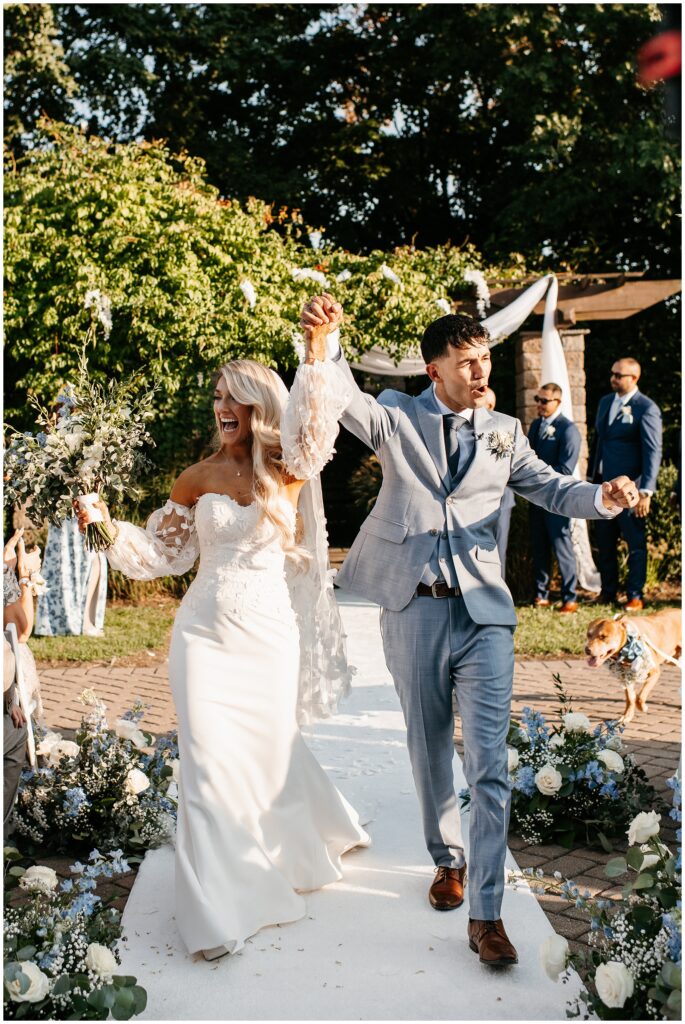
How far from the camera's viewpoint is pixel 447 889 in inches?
145

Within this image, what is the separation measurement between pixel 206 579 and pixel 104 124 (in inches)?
650

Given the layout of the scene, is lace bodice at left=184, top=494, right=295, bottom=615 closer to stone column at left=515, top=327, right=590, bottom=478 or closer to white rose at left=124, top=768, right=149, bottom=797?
white rose at left=124, top=768, right=149, bottom=797

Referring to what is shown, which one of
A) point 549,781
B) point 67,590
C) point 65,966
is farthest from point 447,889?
A: point 67,590

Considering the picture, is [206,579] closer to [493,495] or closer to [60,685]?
[493,495]

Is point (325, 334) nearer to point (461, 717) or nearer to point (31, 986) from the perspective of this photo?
point (461, 717)

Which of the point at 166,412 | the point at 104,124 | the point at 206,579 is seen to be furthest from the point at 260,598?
the point at 104,124

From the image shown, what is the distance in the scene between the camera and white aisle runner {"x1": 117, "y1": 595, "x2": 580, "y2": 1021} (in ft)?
9.93

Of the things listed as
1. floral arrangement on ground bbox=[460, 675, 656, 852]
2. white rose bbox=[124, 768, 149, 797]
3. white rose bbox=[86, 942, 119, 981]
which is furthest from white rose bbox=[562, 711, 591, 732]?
white rose bbox=[86, 942, 119, 981]

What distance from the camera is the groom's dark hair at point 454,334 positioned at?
351cm

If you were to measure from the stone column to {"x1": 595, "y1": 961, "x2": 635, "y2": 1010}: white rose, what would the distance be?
10334mm

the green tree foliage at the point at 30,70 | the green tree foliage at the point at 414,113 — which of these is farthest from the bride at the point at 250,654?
the green tree foliage at the point at 30,70

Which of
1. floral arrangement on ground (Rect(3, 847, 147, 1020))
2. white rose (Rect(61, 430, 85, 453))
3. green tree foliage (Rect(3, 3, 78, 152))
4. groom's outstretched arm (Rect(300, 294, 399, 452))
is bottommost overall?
floral arrangement on ground (Rect(3, 847, 147, 1020))

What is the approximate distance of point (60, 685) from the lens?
24.2 ft

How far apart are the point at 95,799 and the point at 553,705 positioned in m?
3.33
